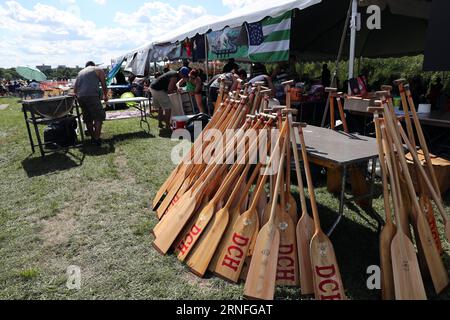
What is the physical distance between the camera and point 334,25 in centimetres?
854

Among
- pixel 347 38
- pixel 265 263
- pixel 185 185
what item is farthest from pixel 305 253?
pixel 347 38

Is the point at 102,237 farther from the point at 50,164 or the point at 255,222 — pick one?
the point at 50,164

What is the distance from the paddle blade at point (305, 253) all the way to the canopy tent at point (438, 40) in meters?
3.42

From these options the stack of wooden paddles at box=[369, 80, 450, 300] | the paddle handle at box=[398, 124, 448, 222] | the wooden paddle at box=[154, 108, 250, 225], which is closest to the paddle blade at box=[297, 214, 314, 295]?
the stack of wooden paddles at box=[369, 80, 450, 300]

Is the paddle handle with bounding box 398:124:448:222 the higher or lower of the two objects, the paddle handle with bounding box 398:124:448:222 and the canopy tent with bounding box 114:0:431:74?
the lower

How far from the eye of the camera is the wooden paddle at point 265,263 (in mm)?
1983

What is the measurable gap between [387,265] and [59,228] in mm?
2760

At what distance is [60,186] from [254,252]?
A: 116 inches

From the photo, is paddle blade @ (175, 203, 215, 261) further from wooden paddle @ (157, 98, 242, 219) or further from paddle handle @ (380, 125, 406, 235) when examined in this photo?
paddle handle @ (380, 125, 406, 235)

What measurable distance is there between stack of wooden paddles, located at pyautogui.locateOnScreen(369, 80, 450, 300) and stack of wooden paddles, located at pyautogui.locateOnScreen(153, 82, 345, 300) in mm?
330

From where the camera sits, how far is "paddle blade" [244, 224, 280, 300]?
78.0 inches

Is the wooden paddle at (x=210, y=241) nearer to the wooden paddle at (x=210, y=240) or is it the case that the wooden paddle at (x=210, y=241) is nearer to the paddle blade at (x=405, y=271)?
the wooden paddle at (x=210, y=240)
